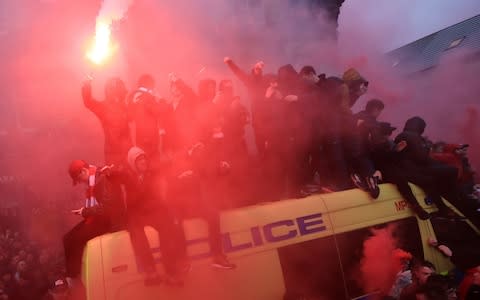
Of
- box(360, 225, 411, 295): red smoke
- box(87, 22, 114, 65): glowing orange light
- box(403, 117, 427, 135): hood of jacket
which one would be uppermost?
box(87, 22, 114, 65): glowing orange light

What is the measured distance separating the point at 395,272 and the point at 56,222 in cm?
646

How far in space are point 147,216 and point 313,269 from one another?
4.43 feet

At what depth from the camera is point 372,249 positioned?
3502 mm

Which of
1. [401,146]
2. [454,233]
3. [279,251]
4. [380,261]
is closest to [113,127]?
[279,251]

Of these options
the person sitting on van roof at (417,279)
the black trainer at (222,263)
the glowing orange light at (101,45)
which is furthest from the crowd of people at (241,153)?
the glowing orange light at (101,45)

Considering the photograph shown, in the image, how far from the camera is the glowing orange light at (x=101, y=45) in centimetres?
793

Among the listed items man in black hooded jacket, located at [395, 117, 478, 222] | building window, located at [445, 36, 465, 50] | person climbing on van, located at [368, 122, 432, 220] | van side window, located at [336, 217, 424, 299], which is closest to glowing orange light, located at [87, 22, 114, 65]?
person climbing on van, located at [368, 122, 432, 220]

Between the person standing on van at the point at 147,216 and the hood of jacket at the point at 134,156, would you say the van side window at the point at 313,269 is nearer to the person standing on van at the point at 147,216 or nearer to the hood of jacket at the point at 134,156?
the person standing on van at the point at 147,216

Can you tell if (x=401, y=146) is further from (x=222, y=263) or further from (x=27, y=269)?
(x=27, y=269)

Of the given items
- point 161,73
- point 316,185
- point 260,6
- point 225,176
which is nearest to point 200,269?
point 225,176

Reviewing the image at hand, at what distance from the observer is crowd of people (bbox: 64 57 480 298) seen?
3416 millimetres

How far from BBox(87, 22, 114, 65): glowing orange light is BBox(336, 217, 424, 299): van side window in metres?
6.47

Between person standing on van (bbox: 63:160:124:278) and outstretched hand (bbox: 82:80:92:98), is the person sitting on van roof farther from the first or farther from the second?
outstretched hand (bbox: 82:80:92:98)

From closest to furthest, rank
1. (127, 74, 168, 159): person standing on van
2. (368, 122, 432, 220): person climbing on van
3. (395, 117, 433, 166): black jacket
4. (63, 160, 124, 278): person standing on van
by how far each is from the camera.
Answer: (63, 160, 124, 278): person standing on van → (368, 122, 432, 220): person climbing on van → (127, 74, 168, 159): person standing on van → (395, 117, 433, 166): black jacket
